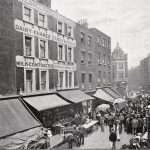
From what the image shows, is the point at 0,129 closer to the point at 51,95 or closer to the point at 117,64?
the point at 51,95

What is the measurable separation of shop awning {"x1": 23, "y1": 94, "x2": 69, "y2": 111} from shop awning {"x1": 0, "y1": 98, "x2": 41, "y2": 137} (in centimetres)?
90

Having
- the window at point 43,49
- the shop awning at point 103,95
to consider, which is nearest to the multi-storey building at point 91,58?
the shop awning at point 103,95

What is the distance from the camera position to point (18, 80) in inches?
651

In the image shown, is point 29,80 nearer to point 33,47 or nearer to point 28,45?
point 33,47

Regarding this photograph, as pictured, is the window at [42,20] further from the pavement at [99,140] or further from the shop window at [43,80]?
the pavement at [99,140]

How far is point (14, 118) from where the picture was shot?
13812 mm

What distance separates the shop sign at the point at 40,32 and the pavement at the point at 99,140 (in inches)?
387

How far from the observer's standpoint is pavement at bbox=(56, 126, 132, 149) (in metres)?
14.7

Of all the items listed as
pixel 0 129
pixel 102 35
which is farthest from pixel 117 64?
pixel 0 129

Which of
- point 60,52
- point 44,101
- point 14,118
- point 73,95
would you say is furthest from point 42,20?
point 14,118

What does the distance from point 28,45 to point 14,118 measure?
682 cm

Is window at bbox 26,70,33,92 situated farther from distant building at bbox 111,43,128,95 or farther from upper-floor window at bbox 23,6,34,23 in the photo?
distant building at bbox 111,43,128,95

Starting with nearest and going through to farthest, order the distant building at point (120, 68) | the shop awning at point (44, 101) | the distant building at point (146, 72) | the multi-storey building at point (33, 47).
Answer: the multi-storey building at point (33, 47) < the shop awning at point (44, 101) < the distant building at point (146, 72) < the distant building at point (120, 68)

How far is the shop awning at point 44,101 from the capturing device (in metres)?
16.4
